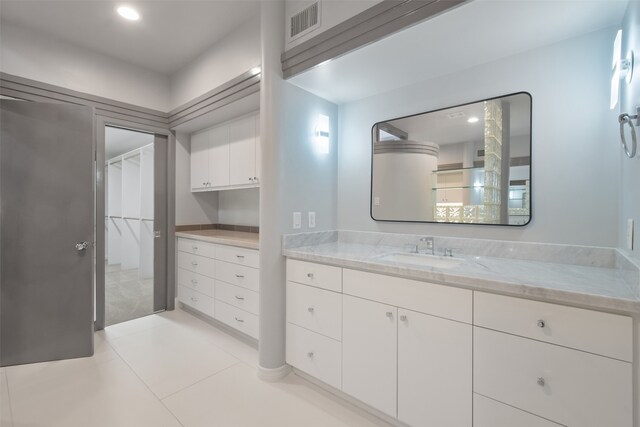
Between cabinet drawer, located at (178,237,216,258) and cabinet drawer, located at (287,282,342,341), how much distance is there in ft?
4.10

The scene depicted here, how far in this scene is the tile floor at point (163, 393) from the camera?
64.8 inches

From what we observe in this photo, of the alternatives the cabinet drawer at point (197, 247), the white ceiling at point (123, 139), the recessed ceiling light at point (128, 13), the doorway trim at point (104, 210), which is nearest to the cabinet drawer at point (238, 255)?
the cabinet drawer at point (197, 247)

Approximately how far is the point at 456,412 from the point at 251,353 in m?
1.69

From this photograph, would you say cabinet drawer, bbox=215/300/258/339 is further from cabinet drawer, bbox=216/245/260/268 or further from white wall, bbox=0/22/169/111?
white wall, bbox=0/22/169/111

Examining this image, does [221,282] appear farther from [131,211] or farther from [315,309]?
[131,211]

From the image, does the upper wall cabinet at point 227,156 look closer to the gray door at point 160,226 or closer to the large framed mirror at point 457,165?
the gray door at point 160,226

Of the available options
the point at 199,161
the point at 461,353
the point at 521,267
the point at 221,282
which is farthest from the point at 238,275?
the point at 521,267

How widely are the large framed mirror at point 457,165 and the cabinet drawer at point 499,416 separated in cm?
103

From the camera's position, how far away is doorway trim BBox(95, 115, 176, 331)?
2.88 m

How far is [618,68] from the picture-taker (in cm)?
129

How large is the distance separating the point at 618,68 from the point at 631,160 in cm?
44

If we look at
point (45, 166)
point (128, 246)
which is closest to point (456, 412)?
point (45, 166)

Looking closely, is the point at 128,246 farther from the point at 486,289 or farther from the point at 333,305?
the point at 486,289

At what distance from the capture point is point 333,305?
180 cm
